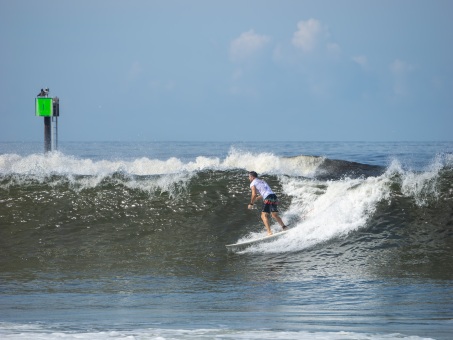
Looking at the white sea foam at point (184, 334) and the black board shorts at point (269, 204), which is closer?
the white sea foam at point (184, 334)

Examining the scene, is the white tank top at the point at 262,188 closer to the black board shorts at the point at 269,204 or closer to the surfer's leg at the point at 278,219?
the black board shorts at the point at 269,204

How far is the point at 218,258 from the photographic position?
1291cm

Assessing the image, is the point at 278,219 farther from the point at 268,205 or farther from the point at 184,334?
the point at 184,334

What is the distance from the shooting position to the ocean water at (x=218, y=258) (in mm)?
7250

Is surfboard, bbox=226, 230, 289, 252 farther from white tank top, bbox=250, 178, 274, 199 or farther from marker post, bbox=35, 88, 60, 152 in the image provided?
marker post, bbox=35, 88, 60, 152

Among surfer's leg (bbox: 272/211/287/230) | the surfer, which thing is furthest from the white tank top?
surfer's leg (bbox: 272/211/287/230)

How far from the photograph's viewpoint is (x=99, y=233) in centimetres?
1515

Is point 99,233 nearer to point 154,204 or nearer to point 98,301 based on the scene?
point 154,204

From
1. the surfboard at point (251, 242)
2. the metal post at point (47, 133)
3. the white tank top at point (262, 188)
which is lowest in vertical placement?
the surfboard at point (251, 242)

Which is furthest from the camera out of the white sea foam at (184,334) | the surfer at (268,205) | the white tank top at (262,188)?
the white tank top at (262,188)

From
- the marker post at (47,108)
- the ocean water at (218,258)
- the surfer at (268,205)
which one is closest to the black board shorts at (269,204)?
the surfer at (268,205)

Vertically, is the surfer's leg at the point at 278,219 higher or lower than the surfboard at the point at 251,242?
higher

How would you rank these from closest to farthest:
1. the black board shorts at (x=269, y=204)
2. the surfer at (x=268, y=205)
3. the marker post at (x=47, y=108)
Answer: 1. the surfer at (x=268, y=205)
2. the black board shorts at (x=269, y=204)
3. the marker post at (x=47, y=108)

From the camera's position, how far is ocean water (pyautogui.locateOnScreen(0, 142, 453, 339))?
7.25 m
